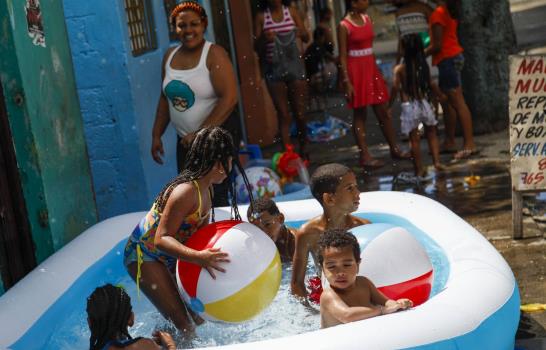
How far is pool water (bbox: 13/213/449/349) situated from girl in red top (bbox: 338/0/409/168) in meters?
3.43

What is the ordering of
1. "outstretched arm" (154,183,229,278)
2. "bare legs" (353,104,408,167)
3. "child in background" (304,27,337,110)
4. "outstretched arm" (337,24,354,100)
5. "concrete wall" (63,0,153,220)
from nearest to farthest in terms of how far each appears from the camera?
1. "outstretched arm" (154,183,229,278)
2. "concrete wall" (63,0,153,220)
3. "outstretched arm" (337,24,354,100)
4. "bare legs" (353,104,408,167)
5. "child in background" (304,27,337,110)

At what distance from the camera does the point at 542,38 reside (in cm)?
2112

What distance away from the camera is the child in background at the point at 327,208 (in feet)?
17.0

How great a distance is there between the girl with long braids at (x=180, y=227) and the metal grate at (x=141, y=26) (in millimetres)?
3292

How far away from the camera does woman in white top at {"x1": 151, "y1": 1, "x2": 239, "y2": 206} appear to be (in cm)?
675

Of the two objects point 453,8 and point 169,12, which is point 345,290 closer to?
point 169,12

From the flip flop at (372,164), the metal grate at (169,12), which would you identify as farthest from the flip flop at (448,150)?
the metal grate at (169,12)

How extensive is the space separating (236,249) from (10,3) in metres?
2.55

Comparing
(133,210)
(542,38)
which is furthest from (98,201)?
(542,38)

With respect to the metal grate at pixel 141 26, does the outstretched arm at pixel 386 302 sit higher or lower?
lower

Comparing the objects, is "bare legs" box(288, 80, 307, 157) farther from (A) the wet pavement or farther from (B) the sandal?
(B) the sandal

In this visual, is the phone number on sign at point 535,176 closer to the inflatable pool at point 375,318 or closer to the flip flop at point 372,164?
the inflatable pool at point 375,318

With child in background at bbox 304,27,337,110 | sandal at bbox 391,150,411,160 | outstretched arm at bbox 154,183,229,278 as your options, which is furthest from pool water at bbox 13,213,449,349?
child in background at bbox 304,27,337,110

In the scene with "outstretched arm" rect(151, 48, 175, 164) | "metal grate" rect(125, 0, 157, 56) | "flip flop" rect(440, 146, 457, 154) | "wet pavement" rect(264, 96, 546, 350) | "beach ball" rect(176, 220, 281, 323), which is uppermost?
"metal grate" rect(125, 0, 157, 56)
